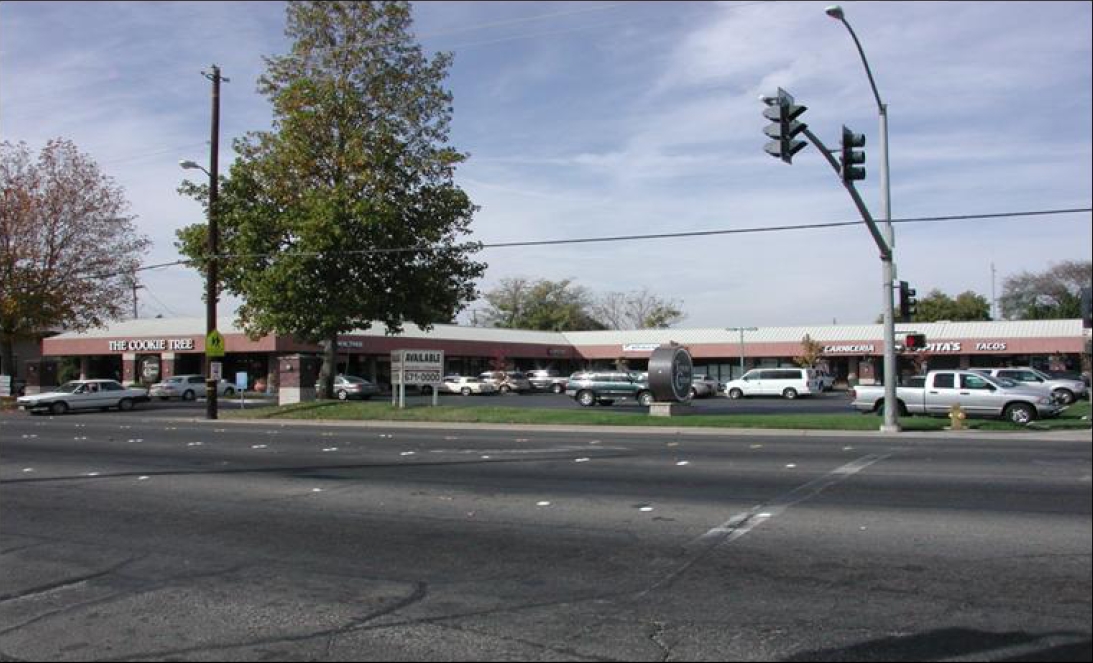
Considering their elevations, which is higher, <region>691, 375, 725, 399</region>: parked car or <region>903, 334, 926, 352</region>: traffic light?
<region>903, 334, 926, 352</region>: traffic light

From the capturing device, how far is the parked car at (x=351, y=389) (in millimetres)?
47250

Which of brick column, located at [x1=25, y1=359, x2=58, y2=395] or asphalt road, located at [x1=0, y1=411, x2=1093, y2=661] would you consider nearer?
asphalt road, located at [x1=0, y1=411, x2=1093, y2=661]

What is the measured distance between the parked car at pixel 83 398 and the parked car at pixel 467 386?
18284 mm

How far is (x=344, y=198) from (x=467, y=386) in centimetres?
2516

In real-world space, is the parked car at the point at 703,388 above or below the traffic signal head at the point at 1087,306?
below

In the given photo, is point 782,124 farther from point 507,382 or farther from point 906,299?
point 507,382

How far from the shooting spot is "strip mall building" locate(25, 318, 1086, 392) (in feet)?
184

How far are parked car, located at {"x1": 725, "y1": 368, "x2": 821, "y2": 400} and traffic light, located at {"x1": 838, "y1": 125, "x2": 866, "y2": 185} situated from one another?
102ft

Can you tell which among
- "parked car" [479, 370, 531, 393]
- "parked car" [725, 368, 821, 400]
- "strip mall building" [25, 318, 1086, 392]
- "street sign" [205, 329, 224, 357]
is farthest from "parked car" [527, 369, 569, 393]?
"street sign" [205, 329, 224, 357]

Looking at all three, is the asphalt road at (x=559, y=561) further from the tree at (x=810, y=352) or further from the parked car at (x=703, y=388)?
the tree at (x=810, y=352)

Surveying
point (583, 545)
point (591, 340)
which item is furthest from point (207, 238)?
point (591, 340)

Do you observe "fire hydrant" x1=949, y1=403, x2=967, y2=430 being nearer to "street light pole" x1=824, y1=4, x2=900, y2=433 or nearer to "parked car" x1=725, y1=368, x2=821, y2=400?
"street light pole" x1=824, y1=4, x2=900, y2=433

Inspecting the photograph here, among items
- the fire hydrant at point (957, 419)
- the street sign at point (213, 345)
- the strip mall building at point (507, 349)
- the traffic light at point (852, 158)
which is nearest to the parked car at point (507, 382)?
the strip mall building at point (507, 349)

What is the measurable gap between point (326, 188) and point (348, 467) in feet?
64.2
